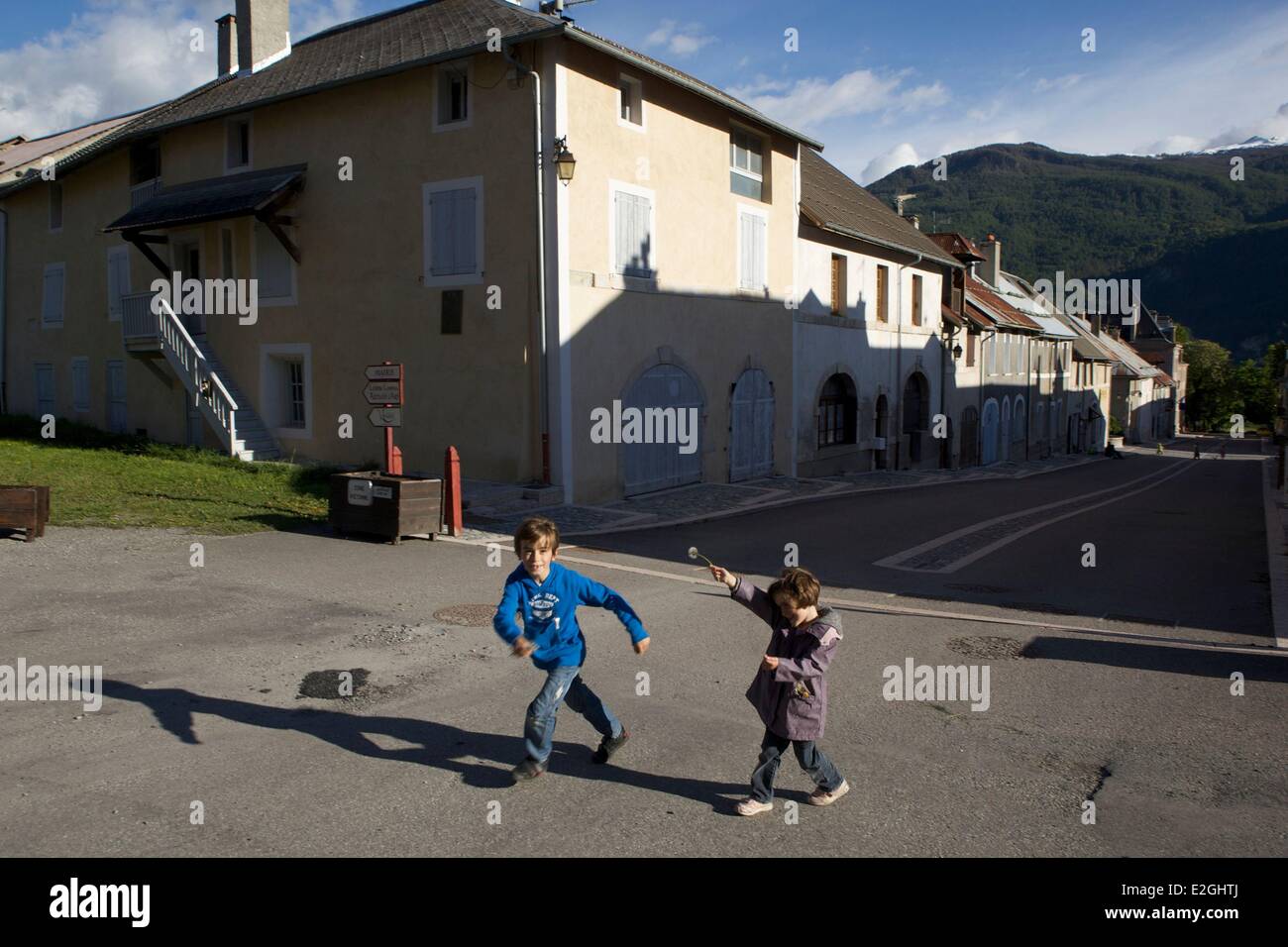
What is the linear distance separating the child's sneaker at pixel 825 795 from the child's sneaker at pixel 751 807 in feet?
0.83

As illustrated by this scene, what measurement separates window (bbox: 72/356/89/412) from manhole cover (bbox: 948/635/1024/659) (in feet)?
81.2

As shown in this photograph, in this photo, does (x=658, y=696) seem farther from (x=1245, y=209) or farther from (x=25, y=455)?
(x=1245, y=209)

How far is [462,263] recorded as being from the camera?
1692cm

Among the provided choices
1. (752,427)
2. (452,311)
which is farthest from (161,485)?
(752,427)

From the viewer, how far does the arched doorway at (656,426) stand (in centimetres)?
1786

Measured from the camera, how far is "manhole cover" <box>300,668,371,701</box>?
249 inches

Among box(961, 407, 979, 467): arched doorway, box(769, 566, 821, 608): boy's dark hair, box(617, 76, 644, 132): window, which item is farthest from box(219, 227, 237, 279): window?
box(961, 407, 979, 467): arched doorway

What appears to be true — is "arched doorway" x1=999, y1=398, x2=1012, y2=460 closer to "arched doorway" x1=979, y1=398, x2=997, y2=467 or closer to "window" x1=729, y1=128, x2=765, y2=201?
"arched doorway" x1=979, y1=398, x2=997, y2=467

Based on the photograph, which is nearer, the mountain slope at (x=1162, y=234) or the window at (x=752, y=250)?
the window at (x=752, y=250)

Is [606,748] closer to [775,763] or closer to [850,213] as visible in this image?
[775,763]

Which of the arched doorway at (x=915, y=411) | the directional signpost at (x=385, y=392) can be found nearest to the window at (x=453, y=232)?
the directional signpost at (x=385, y=392)

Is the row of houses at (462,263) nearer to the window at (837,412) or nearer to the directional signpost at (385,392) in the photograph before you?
the window at (837,412)

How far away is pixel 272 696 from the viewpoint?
246 inches

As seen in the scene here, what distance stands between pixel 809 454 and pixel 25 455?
17.1 meters
